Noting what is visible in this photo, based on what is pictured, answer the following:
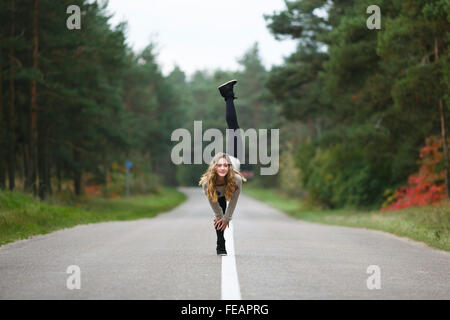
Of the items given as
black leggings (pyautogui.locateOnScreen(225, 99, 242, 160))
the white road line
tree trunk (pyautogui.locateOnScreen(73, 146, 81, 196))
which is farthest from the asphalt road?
tree trunk (pyautogui.locateOnScreen(73, 146, 81, 196))

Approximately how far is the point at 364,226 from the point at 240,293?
1652 centimetres

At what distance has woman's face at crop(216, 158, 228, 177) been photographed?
9.04m

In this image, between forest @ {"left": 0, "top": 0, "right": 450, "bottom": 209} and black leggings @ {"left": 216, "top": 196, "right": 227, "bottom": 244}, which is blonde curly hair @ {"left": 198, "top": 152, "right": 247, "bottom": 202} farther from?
forest @ {"left": 0, "top": 0, "right": 450, "bottom": 209}

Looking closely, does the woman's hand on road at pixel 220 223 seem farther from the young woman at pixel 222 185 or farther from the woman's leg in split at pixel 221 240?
the woman's leg in split at pixel 221 240

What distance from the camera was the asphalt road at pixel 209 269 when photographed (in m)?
6.54

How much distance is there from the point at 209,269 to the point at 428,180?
18615 millimetres

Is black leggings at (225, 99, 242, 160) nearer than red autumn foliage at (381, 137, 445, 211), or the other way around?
black leggings at (225, 99, 242, 160)

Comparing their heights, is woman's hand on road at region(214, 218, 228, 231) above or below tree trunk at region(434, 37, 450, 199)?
below

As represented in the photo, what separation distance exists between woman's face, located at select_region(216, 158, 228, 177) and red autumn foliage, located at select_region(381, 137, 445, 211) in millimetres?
16692

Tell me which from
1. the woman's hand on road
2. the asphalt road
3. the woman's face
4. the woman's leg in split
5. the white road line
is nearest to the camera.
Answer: the white road line

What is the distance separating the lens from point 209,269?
320 inches

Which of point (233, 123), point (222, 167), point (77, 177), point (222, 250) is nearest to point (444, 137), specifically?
point (233, 123)

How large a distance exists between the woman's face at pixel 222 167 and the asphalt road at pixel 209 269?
1343mm

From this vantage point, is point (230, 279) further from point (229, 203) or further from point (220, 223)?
point (229, 203)
